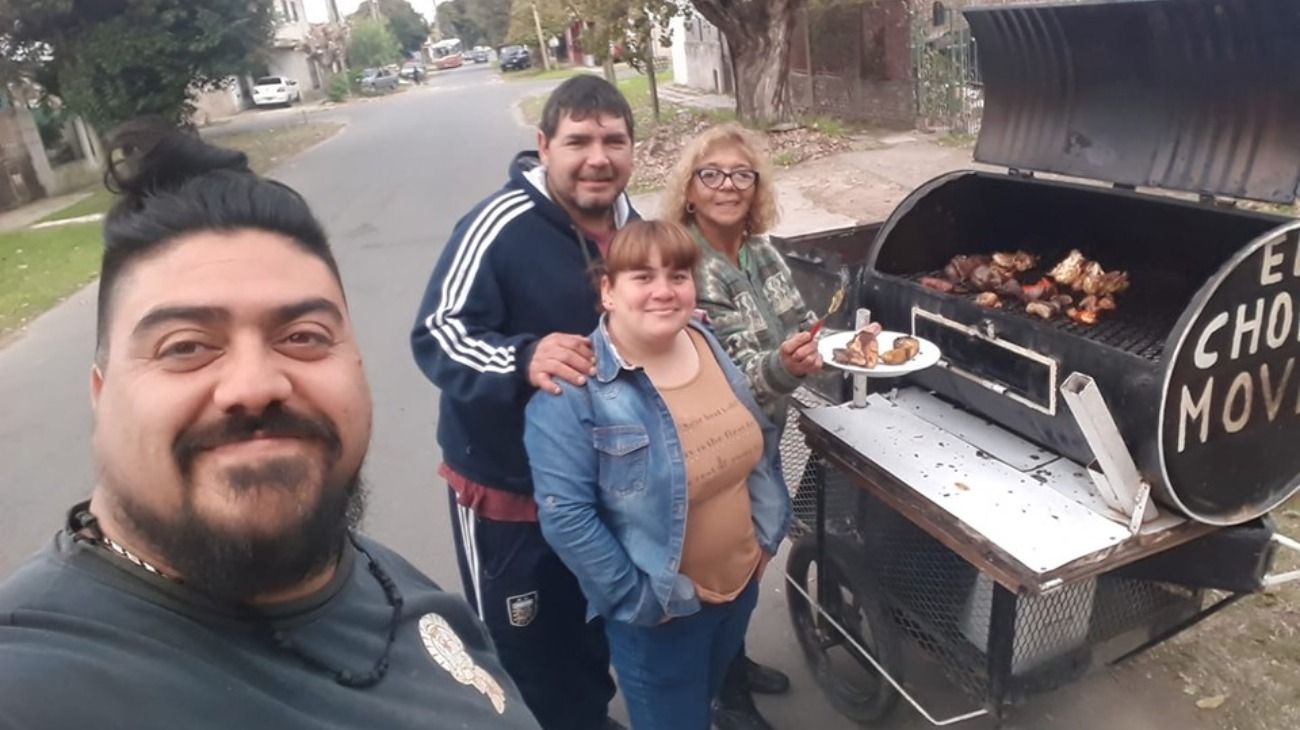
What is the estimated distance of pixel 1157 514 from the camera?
216cm

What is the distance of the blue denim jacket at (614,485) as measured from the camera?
213cm

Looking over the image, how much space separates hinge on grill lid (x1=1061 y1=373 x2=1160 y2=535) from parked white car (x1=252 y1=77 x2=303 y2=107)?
46.8 meters

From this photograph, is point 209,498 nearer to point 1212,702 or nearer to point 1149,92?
point 1149,92

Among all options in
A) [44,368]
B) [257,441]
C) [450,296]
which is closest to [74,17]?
[44,368]

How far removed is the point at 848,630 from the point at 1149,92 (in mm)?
2049

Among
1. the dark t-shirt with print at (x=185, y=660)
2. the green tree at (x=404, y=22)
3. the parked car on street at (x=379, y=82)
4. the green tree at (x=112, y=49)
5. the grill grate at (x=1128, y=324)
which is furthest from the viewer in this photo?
the green tree at (x=404, y=22)

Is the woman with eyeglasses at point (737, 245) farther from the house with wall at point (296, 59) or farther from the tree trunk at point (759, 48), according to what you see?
the house with wall at point (296, 59)

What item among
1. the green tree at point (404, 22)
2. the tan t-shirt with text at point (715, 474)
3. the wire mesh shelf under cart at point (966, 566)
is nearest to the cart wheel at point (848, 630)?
the wire mesh shelf under cart at point (966, 566)

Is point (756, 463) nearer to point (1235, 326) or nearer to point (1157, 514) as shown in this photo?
point (1157, 514)

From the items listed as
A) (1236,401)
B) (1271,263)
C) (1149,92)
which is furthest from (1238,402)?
(1149,92)

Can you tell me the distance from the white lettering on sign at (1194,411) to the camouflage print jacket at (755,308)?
90 cm

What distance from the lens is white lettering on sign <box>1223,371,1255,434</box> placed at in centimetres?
218

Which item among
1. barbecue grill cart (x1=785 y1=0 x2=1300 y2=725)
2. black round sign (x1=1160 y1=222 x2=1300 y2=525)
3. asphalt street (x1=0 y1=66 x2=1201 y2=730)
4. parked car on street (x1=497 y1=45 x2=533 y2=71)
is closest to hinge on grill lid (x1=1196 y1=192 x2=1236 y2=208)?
barbecue grill cart (x1=785 y1=0 x2=1300 y2=725)

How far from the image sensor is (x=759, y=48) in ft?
47.3
